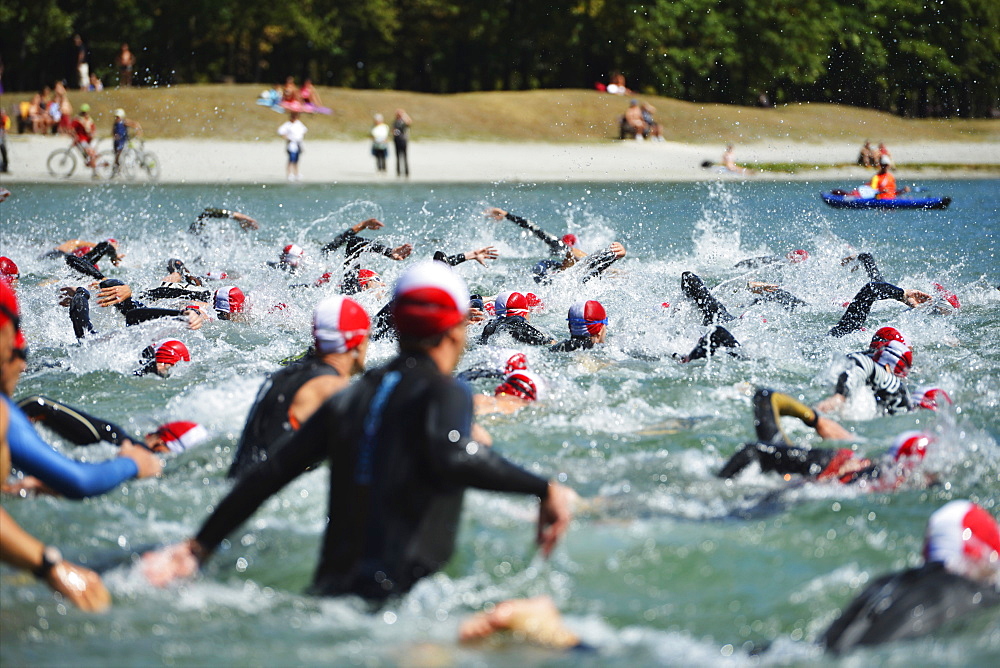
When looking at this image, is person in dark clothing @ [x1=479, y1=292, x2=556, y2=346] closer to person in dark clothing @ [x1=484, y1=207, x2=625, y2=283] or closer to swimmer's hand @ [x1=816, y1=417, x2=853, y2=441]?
person in dark clothing @ [x1=484, y1=207, x2=625, y2=283]

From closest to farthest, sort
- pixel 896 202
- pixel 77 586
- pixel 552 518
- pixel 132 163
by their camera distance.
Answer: pixel 552 518 < pixel 77 586 < pixel 896 202 < pixel 132 163

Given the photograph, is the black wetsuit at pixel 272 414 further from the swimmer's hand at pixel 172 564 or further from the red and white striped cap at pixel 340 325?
the swimmer's hand at pixel 172 564

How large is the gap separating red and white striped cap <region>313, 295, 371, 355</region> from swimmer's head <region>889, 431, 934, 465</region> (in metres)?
3.10

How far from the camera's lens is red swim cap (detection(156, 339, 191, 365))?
9.25 meters

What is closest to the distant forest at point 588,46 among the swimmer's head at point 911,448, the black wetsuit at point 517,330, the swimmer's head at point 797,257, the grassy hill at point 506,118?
the grassy hill at point 506,118

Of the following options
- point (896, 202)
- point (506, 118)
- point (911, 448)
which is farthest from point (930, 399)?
point (506, 118)

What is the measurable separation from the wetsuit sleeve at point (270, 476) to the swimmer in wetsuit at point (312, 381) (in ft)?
3.03

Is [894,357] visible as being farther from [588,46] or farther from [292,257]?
[588,46]

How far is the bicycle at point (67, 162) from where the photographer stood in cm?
2800

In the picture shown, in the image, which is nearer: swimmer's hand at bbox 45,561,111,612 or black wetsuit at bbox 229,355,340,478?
swimmer's hand at bbox 45,561,111,612

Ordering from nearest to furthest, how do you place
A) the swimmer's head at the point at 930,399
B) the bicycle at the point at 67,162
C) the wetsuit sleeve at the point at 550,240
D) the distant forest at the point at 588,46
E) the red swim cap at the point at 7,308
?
the red swim cap at the point at 7,308 → the swimmer's head at the point at 930,399 → the wetsuit sleeve at the point at 550,240 → the bicycle at the point at 67,162 → the distant forest at the point at 588,46

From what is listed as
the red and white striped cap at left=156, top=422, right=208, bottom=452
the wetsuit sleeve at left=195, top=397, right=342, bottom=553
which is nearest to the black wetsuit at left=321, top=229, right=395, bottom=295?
the red and white striped cap at left=156, top=422, right=208, bottom=452

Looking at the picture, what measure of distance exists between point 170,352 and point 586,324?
368cm

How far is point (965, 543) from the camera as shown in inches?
155
